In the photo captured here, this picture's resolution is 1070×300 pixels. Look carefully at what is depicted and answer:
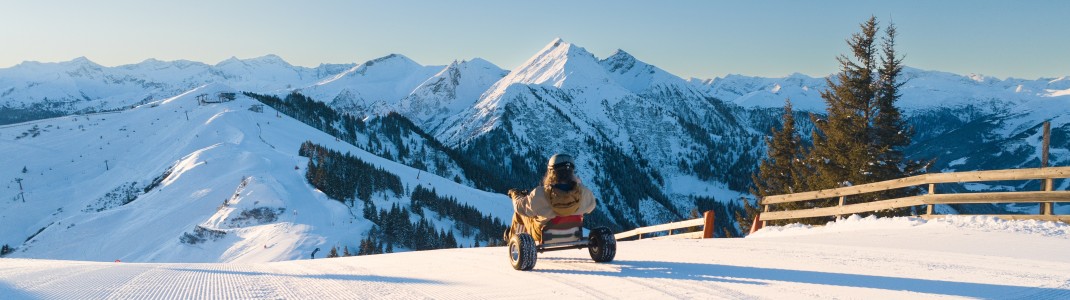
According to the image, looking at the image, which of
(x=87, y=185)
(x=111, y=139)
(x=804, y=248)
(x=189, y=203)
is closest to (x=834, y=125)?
(x=804, y=248)

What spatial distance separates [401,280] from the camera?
7785 millimetres

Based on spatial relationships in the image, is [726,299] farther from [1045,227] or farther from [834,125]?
[834,125]

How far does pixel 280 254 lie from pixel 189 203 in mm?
31090

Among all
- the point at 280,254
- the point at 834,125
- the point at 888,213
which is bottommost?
the point at 280,254

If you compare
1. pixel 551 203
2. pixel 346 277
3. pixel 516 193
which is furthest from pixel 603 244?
pixel 346 277

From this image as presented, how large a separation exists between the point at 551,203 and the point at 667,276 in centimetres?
200

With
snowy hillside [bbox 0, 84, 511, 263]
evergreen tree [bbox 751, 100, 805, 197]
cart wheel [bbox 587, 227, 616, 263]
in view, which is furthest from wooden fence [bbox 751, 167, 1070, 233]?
snowy hillside [bbox 0, 84, 511, 263]

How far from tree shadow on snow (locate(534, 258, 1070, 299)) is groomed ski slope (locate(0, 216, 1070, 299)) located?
1cm

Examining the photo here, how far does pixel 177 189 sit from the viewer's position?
87.4 metres

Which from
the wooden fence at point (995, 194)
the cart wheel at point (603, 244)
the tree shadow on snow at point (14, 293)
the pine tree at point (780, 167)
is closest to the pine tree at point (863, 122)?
the pine tree at point (780, 167)

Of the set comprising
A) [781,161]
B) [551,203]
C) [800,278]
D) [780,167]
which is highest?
[781,161]

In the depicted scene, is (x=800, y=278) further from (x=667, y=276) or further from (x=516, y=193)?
(x=516, y=193)

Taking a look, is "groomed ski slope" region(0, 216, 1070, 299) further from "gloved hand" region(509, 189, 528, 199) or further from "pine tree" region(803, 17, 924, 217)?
"pine tree" region(803, 17, 924, 217)

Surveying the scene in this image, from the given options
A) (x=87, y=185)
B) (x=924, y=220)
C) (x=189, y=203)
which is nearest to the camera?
(x=924, y=220)
